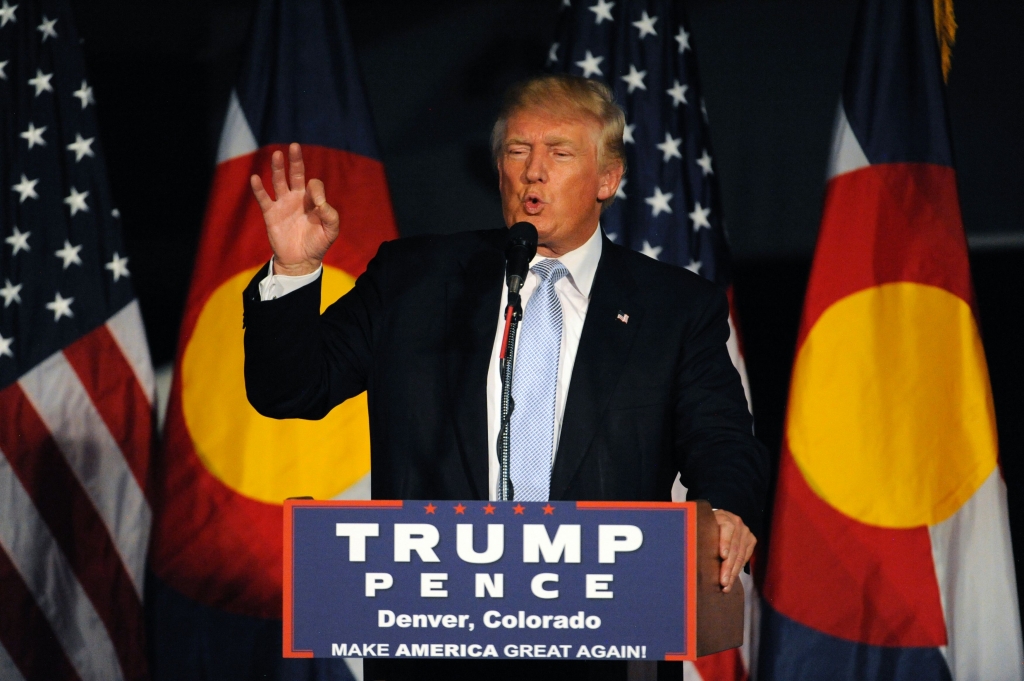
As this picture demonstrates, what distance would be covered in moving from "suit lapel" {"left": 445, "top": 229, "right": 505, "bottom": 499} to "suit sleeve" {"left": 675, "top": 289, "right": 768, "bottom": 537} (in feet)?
1.00

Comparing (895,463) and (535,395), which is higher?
(535,395)

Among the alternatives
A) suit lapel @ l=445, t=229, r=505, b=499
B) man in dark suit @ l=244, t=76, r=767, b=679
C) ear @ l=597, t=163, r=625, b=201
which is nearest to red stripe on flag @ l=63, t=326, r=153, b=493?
man in dark suit @ l=244, t=76, r=767, b=679

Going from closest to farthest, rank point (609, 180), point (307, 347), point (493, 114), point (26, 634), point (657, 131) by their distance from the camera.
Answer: point (307, 347) → point (609, 180) → point (26, 634) → point (657, 131) → point (493, 114)

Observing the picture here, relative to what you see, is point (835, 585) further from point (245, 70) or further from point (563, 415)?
point (245, 70)

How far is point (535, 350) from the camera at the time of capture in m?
1.65

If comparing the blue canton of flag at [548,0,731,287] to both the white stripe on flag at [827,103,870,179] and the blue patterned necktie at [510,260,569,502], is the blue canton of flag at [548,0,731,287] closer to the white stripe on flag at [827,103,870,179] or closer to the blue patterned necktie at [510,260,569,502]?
the white stripe on flag at [827,103,870,179]

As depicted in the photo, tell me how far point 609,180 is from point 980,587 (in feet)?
5.97

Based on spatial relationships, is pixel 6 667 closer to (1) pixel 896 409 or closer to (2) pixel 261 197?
(2) pixel 261 197

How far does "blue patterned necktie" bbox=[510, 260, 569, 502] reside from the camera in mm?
1571

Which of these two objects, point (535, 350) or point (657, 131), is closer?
point (535, 350)

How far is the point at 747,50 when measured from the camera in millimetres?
3715

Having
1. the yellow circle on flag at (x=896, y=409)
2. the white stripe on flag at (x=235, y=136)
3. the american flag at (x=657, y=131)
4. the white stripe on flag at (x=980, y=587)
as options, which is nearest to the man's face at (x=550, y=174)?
the american flag at (x=657, y=131)

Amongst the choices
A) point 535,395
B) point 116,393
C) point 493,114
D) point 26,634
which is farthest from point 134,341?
point 535,395

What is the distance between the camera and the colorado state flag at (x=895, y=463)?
118 inches
